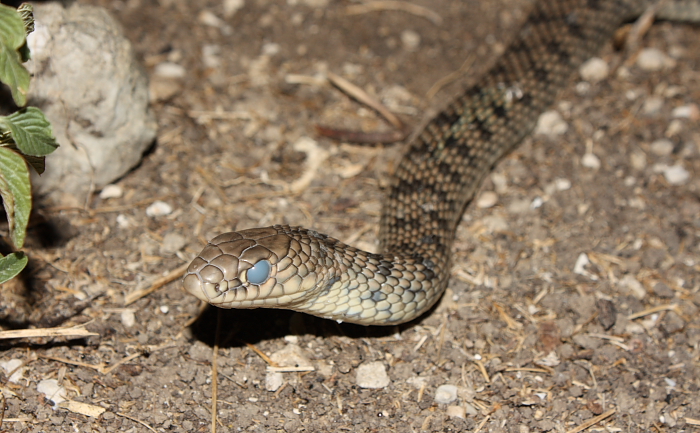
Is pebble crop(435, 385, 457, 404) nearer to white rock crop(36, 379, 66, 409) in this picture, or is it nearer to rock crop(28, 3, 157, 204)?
white rock crop(36, 379, 66, 409)

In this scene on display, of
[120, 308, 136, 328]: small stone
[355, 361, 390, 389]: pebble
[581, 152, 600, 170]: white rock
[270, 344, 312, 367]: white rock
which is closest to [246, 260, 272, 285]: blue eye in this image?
[270, 344, 312, 367]: white rock

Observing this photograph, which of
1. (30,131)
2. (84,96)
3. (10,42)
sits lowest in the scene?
(84,96)

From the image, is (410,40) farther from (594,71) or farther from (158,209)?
(158,209)

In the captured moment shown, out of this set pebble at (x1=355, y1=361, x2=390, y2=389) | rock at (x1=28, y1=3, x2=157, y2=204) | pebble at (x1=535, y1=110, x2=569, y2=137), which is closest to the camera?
pebble at (x1=355, y1=361, x2=390, y2=389)

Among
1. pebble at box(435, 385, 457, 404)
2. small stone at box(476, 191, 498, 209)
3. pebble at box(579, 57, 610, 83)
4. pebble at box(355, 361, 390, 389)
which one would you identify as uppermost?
pebble at box(579, 57, 610, 83)

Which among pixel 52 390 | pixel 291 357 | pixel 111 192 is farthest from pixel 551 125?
pixel 52 390

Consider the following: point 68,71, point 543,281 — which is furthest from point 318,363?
point 68,71
